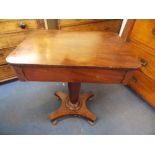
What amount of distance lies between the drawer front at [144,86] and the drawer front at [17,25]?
3.80 feet

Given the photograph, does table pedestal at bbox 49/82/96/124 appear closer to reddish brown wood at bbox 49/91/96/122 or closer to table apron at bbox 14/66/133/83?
reddish brown wood at bbox 49/91/96/122

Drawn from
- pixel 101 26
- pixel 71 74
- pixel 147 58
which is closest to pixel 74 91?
pixel 71 74

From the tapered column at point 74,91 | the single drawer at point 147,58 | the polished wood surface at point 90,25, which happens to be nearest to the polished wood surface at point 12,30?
the polished wood surface at point 90,25

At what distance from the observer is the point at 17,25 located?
49.8 inches

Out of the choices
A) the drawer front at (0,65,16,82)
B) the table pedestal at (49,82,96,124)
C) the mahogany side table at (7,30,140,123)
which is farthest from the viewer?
the drawer front at (0,65,16,82)

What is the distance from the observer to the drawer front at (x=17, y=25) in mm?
1216

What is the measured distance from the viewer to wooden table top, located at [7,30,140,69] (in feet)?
2.29

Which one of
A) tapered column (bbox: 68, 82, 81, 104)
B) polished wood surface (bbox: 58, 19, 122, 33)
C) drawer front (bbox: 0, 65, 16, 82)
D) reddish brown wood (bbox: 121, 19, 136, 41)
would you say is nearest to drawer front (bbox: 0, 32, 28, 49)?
drawer front (bbox: 0, 65, 16, 82)

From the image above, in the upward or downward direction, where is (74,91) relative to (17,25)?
downward

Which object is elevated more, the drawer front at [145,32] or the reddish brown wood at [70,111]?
the drawer front at [145,32]

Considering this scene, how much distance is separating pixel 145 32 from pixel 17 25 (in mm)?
1152

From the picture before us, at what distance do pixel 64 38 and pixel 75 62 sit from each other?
1.01 feet

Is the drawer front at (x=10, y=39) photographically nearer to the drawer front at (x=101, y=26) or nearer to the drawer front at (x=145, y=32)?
the drawer front at (x=101, y=26)

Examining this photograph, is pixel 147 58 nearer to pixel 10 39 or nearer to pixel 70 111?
pixel 70 111
